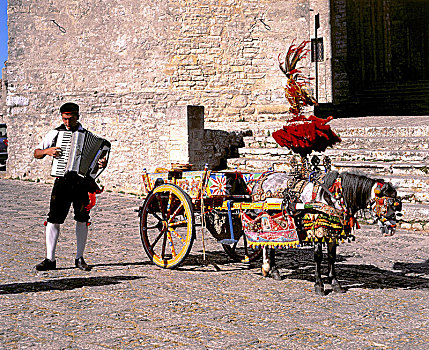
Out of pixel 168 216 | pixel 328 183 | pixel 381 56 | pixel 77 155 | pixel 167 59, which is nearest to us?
pixel 328 183

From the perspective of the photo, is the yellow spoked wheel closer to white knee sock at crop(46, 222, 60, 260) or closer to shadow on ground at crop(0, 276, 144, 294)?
shadow on ground at crop(0, 276, 144, 294)

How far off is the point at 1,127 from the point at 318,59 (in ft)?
35.5

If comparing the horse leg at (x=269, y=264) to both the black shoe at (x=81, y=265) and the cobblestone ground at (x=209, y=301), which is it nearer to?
the cobblestone ground at (x=209, y=301)

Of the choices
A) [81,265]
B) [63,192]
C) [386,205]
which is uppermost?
[63,192]

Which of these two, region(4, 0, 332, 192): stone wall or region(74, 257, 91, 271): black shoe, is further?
region(4, 0, 332, 192): stone wall

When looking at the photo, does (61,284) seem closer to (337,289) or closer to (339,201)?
(337,289)

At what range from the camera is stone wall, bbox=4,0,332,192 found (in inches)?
631

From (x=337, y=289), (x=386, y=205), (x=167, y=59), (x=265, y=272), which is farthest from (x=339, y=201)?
(x=167, y=59)

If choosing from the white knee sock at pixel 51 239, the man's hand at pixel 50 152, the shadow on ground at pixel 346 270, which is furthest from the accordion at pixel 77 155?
the shadow on ground at pixel 346 270

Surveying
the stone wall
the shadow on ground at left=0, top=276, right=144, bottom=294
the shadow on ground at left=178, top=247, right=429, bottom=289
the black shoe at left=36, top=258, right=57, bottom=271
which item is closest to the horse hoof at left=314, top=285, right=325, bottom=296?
the shadow on ground at left=178, top=247, right=429, bottom=289

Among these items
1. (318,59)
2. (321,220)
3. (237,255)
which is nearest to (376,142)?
(237,255)

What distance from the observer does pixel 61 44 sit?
17.8 meters

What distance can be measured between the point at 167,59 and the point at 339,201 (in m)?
12.3

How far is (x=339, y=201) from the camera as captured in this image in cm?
514
